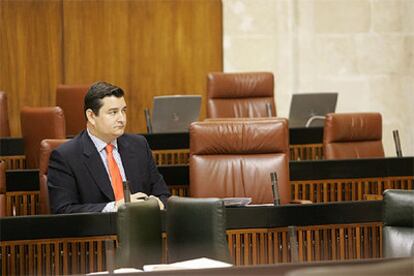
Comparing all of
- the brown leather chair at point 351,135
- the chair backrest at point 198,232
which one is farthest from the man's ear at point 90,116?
the brown leather chair at point 351,135

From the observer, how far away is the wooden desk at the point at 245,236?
4.69m

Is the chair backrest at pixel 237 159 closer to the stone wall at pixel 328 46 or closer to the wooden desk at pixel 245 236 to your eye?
the wooden desk at pixel 245 236

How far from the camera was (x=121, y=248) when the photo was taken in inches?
159

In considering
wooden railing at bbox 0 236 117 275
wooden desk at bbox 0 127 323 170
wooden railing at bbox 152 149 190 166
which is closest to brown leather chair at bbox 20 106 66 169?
wooden desk at bbox 0 127 323 170

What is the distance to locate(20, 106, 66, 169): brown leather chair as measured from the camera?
7.12 m

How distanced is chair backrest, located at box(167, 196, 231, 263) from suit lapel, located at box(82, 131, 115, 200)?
111 centimetres

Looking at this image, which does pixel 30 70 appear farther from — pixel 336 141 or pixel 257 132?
pixel 257 132

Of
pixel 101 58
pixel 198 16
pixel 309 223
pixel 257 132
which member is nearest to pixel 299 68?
pixel 198 16

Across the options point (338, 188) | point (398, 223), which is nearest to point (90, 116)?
point (338, 188)

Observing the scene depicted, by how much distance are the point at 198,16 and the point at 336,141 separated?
3810mm

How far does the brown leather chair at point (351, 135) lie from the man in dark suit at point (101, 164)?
7.30ft

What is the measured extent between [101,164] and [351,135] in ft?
8.92

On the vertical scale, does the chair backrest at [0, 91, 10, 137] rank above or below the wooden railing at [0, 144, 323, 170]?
above

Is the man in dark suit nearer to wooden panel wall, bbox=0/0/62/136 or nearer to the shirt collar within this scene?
the shirt collar
